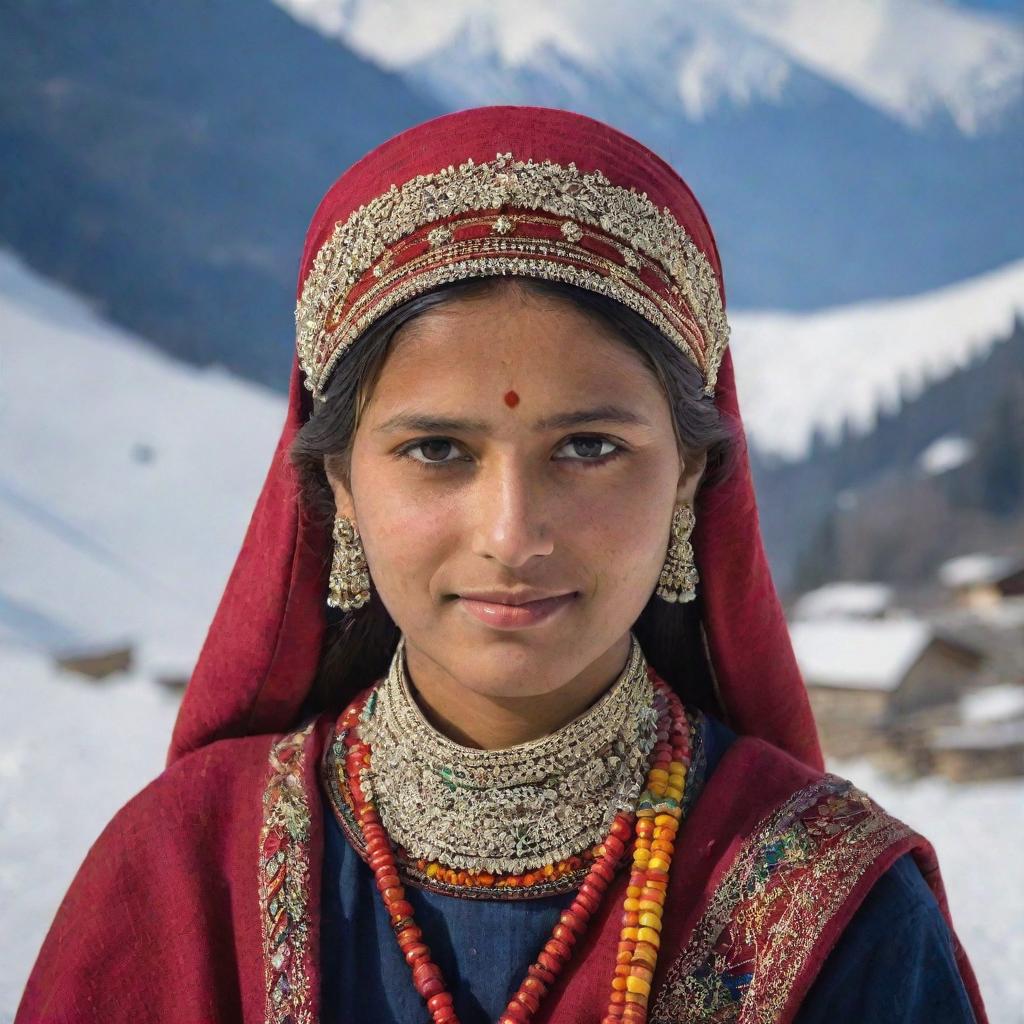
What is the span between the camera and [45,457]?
1030 inches

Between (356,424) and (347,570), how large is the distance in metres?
0.26

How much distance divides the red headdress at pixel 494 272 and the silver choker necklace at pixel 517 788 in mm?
248

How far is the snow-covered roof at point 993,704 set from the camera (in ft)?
46.0

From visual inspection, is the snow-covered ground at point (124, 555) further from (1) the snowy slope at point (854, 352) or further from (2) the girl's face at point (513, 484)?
(2) the girl's face at point (513, 484)

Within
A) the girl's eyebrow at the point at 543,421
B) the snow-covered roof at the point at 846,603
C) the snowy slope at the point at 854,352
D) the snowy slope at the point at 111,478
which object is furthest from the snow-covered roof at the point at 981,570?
the girl's eyebrow at the point at 543,421

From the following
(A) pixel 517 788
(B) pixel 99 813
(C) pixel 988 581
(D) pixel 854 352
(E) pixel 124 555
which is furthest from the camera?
(D) pixel 854 352

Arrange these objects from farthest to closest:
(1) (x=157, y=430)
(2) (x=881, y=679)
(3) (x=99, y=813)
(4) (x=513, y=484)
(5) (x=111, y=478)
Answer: (1) (x=157, y=430) → (5) (x=111, y=478) → (2) (x=881, y=679) → (3) (x=99, y=813) → (4) (x=513, y=484)

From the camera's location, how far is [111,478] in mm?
26516

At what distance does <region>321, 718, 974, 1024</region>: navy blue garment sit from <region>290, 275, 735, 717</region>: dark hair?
247mm

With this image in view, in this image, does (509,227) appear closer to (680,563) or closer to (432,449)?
(432,449)

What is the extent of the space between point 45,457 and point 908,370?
26940mm

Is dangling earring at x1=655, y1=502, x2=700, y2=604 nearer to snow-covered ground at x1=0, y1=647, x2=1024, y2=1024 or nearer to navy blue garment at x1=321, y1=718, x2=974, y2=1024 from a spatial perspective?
navy blue garment at x1=321, y1=718, x2=974, y2=1024

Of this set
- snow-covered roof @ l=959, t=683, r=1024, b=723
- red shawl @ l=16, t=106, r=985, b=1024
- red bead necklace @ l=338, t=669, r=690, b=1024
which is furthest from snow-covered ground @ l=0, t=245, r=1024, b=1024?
snow-covered roof @ l=959, t=683, r=1024, b=723

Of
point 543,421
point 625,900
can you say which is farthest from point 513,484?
point 625,900
